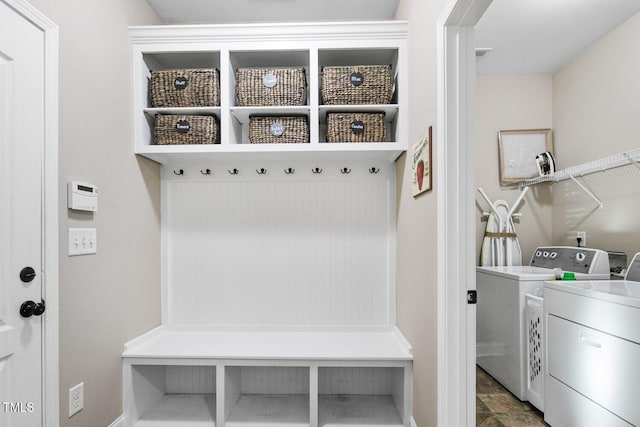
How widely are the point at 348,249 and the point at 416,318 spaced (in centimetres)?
71

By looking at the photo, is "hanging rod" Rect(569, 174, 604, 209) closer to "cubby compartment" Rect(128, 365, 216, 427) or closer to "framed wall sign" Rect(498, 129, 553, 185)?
"framed wall sign" Rect(498, 129, 553, 185)

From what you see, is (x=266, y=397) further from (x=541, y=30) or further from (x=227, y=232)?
(x=541, y=30)

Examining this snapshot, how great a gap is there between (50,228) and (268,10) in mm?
1810

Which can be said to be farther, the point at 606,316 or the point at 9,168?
the point at 606,316

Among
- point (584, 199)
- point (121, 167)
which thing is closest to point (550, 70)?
point (584, 199)

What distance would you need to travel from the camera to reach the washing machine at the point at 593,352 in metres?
1.45

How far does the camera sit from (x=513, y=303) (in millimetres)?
2264

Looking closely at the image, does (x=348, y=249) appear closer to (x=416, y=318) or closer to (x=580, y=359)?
(x=416, y=318)

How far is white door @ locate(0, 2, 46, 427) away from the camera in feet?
4.06

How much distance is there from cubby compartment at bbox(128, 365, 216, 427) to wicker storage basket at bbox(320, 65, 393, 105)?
1957 millimetres

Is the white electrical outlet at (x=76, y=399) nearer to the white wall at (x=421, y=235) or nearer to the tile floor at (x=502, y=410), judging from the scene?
the white wall at (x=421, y=235)

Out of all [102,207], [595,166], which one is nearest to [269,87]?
[102,207]

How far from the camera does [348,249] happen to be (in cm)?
235

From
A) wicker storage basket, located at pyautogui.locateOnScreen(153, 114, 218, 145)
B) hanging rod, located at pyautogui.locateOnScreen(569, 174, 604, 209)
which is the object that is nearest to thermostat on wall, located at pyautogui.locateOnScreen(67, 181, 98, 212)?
wicker storage basket, located at pyautogui.locateOnScreen(153, 114, 218, 145)
